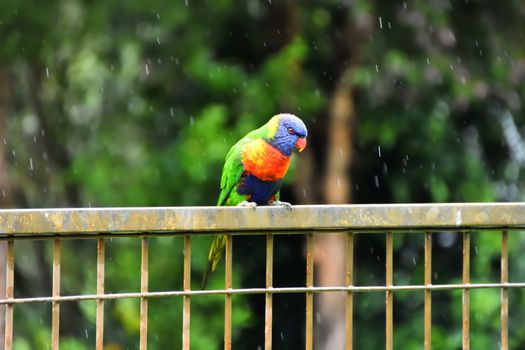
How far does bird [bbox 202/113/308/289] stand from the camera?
447 cm

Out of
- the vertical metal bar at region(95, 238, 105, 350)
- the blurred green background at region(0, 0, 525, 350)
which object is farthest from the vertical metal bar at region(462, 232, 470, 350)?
the blurred green background at region(0, 0, 525, 350)

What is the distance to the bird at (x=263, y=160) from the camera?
14.7ft

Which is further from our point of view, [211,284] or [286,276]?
[286,276]

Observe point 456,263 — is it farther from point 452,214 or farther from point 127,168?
point 452,214

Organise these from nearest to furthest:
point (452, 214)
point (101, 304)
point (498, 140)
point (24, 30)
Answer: point (101, 304) < point (452, 214) < point (24, 30) < point (498, 140)

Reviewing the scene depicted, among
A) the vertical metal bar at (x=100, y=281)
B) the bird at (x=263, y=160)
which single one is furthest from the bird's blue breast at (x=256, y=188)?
the vertical metal bar at (x=100, y=281)

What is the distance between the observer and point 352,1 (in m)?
7.11

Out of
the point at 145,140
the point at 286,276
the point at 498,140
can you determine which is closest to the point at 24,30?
the point at 145,140

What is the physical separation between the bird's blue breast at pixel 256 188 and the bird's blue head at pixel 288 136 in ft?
0.63

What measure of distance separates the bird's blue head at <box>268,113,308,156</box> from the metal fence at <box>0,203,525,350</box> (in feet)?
6.49

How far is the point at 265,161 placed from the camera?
4527 mm

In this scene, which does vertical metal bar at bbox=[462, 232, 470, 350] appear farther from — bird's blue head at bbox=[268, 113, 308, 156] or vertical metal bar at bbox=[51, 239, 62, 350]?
bird's blue head at bbox=[268, 113, 308, 156]

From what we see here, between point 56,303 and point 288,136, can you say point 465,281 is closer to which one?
point 56,303

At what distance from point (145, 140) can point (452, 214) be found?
17.8 feet
